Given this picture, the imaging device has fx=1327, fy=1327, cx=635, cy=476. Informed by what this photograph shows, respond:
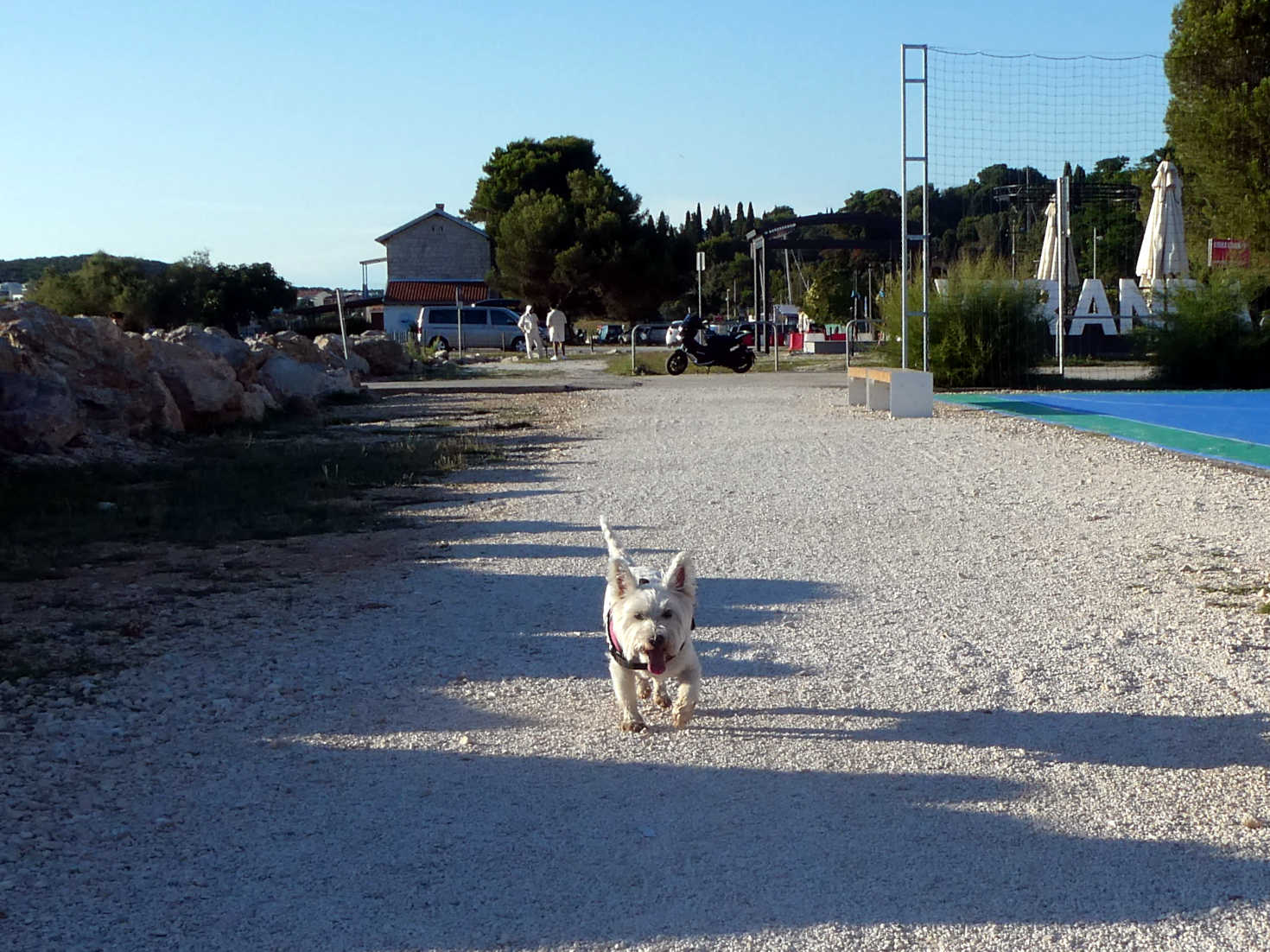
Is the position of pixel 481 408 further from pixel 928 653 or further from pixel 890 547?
pixel 928 653

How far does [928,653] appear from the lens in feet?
17.8

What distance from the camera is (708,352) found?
2764 cm

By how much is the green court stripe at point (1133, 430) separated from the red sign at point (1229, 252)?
10.7 m

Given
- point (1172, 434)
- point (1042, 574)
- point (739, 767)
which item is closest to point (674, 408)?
point (1172, 434)

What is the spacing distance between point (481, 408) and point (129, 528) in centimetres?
1136

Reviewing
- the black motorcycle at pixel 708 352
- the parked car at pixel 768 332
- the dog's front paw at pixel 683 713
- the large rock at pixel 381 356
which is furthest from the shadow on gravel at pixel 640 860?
the large rock at pixel 381 356

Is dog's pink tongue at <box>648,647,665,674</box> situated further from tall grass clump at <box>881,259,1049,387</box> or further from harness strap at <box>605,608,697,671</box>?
tall grass clump at <box>881,259,1049,387</box>

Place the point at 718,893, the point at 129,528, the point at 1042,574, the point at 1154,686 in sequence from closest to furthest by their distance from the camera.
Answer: the point at 718,893 → the point at 1154,686 → the point at 1042,574 → the point at 129,528

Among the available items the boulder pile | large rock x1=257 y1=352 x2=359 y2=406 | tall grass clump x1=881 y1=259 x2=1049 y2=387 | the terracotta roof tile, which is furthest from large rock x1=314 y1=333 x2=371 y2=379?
the terracotta roof tile

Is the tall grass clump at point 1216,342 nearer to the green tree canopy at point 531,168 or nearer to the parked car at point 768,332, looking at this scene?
the parked car at point 768,332

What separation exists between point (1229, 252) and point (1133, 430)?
17714 millimetres

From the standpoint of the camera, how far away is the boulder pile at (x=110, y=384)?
12469mm

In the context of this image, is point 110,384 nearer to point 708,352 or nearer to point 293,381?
point 293,381

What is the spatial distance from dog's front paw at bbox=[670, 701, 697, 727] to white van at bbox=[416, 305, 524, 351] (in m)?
40.5
